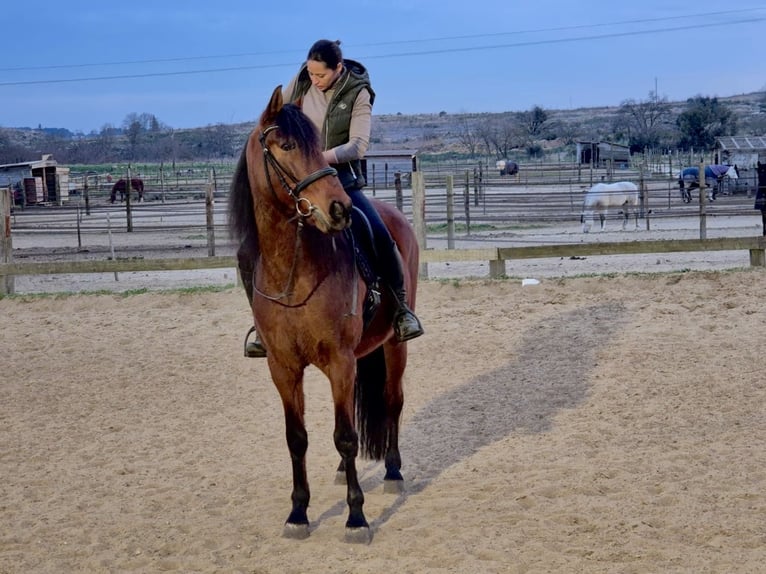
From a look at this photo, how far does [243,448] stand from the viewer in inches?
254

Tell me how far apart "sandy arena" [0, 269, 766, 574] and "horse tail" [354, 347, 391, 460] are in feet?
0.81

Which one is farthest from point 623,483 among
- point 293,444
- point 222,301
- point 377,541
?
point 222,301

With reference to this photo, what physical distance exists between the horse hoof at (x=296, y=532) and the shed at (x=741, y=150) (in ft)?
139

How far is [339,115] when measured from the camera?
16.3 feet

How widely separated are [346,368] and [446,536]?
97 centimetres

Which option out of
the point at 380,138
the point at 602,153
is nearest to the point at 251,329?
the point at 602,153

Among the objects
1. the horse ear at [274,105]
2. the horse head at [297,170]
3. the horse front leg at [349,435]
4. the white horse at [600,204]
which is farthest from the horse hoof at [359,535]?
the white horse at [600,204]

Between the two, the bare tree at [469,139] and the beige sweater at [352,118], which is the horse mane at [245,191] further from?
the bare tree at [469,139]

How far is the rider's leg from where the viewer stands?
516cm

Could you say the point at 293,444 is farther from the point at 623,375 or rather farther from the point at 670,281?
the point at 670,281

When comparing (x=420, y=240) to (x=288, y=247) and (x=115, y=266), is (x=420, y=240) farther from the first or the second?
(x=288, y=247)

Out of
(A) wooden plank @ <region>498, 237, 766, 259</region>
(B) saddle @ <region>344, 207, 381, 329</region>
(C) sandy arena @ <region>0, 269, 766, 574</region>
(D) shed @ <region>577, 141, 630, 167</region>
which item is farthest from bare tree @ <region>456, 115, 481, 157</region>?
(B) saddle @ <region>344, 207, 381, 329</region>

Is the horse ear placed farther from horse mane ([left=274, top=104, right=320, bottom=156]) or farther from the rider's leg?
the rider's leg

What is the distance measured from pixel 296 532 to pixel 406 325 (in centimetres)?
136
